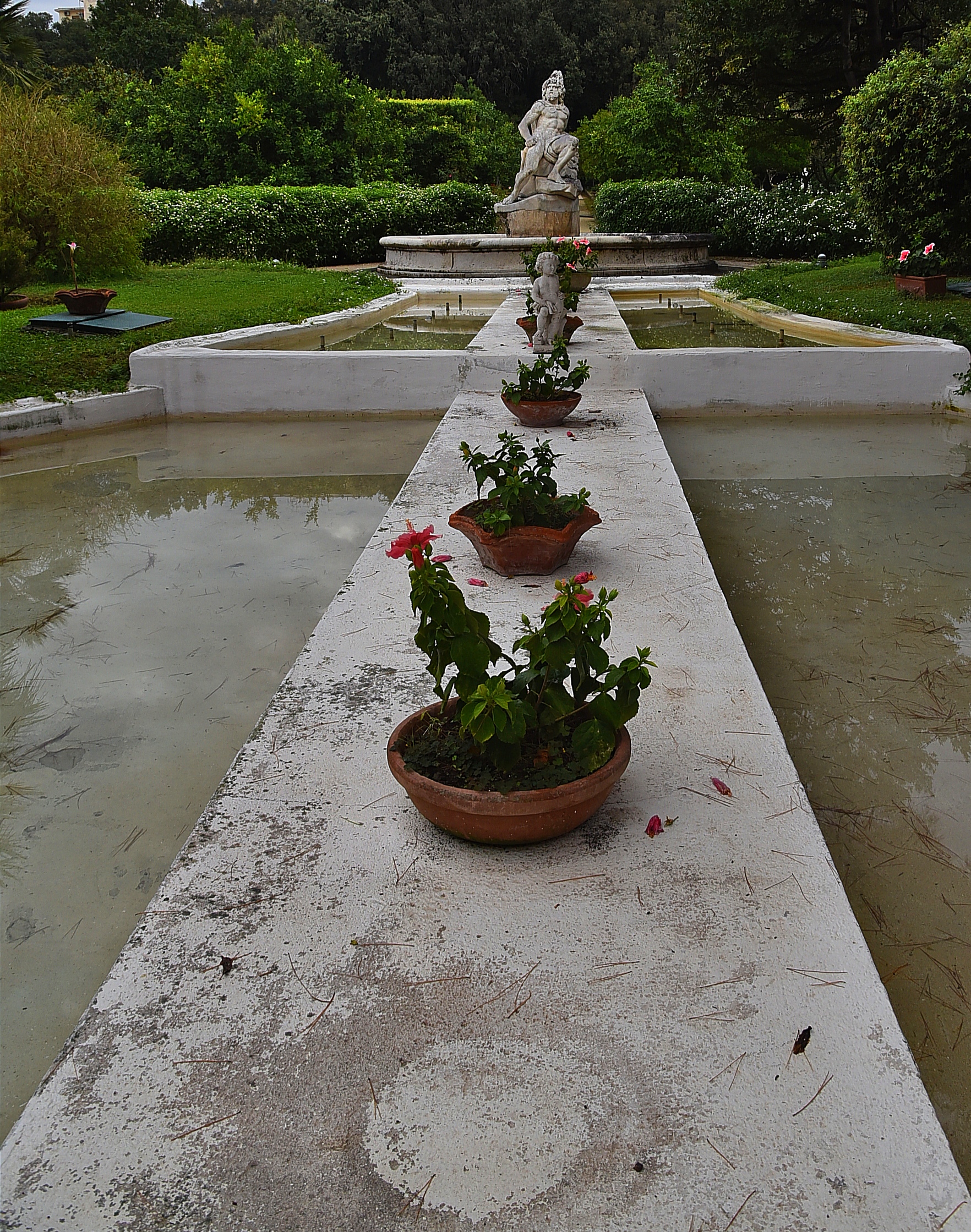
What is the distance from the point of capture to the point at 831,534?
4.57 metres

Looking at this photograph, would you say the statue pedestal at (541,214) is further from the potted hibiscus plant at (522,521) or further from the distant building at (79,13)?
the distant building at (79,13)

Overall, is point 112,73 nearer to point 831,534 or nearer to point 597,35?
point 597,35

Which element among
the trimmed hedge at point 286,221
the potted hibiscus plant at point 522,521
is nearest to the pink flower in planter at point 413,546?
the potted hibiscus plant at point 522,521

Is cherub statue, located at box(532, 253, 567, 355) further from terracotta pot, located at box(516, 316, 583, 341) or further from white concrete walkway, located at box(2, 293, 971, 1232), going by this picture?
white concrete walkway, located at box(2, 293, 971, 1232)

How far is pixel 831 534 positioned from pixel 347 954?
3.52m

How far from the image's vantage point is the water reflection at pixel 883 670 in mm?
2082

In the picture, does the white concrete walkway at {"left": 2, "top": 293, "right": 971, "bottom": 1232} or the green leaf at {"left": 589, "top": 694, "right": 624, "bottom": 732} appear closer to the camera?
the white concrete walkway at {"left": 2, "top": 293, "right": 971, "bottom": 1232}

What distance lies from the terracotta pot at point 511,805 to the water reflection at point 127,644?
0.79 m

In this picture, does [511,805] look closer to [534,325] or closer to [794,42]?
[534,325]

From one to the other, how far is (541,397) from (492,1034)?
14.4 feet

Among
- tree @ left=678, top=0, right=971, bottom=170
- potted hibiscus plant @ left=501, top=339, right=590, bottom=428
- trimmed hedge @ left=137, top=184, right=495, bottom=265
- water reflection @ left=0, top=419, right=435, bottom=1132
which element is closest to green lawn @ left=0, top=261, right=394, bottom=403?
trimmed hedge @ left=137, top=184, right=495, bottom=265

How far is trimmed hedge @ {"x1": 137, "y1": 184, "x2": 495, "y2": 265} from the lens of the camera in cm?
1573

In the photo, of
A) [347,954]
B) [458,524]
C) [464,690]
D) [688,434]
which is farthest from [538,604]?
[688,434]

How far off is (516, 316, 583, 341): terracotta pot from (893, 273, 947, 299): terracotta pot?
421cm
